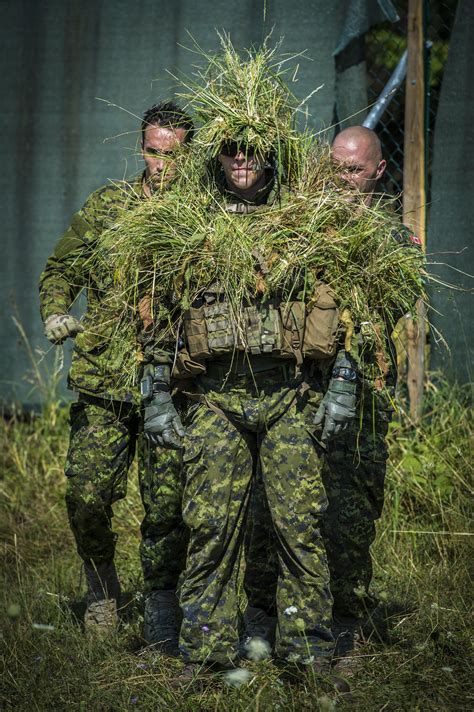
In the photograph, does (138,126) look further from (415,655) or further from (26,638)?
(415,655)

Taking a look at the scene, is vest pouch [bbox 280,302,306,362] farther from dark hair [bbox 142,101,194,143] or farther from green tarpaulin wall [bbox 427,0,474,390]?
green tarpaulin wall [bbox 427,0,474,390]

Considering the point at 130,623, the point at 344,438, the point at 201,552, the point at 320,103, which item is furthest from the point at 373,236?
the point at 320,103

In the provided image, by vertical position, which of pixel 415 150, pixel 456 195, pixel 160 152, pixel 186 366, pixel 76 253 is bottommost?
pixel 186 366

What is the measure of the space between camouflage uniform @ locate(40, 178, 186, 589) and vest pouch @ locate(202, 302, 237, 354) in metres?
0.74

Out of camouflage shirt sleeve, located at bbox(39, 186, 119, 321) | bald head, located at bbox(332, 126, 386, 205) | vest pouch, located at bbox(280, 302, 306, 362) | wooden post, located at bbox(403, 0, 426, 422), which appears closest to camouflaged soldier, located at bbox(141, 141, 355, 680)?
vest pouch, located at bbox(280, 302, 306, 362)

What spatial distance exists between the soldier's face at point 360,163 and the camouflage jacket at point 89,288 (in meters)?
0.92

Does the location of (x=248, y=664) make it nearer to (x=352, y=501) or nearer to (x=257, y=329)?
(x=352, y=501)

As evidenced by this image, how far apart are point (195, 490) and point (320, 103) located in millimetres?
3178

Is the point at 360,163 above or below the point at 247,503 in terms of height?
above

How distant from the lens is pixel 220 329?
142 inches

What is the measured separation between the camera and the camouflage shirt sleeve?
434cm

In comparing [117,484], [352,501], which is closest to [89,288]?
[117,484]

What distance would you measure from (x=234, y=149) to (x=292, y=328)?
74 cm

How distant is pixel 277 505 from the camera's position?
11.9 feet
